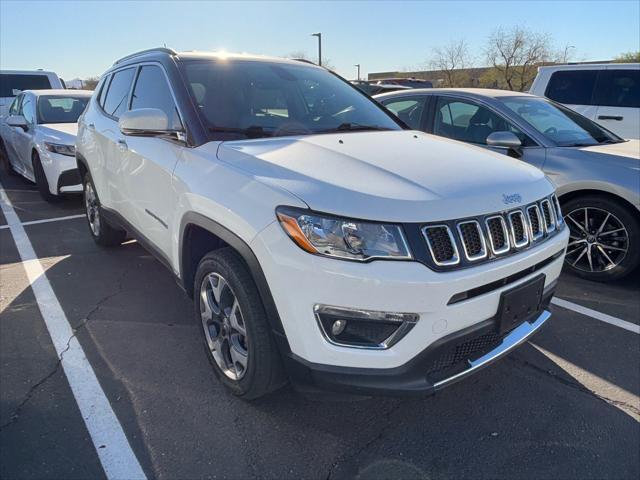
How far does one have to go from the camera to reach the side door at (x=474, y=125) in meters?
4.40

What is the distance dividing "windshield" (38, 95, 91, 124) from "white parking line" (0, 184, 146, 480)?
4149mm

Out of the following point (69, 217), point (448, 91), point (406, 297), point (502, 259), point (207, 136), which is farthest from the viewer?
point (69, 217)

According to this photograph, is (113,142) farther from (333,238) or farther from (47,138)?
(47,138)

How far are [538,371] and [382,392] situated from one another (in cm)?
144

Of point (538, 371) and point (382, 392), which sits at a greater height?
point (382, 392)

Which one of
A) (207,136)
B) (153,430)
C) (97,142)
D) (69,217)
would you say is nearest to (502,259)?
(207,136)

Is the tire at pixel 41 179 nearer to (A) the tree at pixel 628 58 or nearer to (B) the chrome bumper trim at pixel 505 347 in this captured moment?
(B) the chrome bumper trim at pixel 505 347

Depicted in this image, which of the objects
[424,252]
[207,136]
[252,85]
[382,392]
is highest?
[252,85]

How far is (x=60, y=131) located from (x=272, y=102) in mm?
4954

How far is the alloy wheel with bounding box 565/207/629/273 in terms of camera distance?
4.08 metres

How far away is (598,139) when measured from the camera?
15.4 ft

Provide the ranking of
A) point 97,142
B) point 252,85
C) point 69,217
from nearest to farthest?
point 252,85
point 97,142
point 69,217

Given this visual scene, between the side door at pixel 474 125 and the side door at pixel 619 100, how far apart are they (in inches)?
147

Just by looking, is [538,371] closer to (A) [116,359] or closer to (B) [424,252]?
(B) [424,252]
